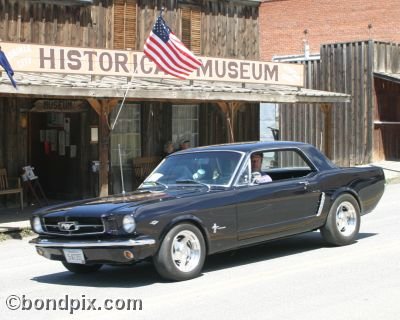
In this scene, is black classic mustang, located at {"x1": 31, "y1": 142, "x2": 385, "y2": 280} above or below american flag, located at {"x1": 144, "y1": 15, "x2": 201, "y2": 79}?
below

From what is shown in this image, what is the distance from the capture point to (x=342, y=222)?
10.9 m

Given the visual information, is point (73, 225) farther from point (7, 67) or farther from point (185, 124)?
point (185, 124)

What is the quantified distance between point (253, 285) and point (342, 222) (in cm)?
286

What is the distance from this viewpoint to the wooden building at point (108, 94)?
16.3m

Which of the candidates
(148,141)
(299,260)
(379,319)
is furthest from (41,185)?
(379,319)

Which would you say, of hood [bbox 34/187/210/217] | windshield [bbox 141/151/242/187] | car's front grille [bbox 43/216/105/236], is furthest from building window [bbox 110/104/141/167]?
car's front grille [bbox 43/216/105/236]

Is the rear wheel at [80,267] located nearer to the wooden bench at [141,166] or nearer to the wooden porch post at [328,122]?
the wooden bench at [141,166]

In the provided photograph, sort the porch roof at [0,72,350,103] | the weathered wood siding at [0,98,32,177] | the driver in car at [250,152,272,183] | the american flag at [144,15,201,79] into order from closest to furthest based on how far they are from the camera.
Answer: the driver in car at [250,152,272,183] → the porch roof at [0,72,350,103] → the american flag at [144,15,201,79] → the weathered wood siding at [0,98,32,177]

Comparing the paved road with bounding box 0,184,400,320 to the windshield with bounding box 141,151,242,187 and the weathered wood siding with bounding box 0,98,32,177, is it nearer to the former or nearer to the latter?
the windshield with bounding box 141,151,242,187

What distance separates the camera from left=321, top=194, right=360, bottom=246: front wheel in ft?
34.8

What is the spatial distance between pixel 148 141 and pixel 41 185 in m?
3.04

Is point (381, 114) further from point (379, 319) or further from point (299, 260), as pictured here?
point (379, 319)

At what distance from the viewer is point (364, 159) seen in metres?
27.7

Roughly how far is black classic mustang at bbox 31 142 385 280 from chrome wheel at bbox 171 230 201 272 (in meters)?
0.01
